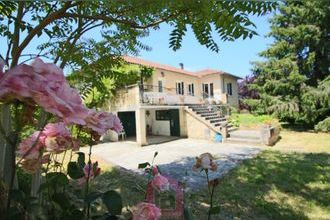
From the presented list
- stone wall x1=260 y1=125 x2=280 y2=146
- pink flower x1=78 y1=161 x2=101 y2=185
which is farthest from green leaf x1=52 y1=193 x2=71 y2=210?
stone wall x1=260 y1=125 x2=280 y2=146

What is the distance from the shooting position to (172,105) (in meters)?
18.8

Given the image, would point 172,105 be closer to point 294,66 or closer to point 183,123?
point 183,123

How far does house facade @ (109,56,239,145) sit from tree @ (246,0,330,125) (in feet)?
12.1

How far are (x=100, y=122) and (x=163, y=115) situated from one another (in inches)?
759

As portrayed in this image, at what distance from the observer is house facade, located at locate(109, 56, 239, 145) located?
16000mm

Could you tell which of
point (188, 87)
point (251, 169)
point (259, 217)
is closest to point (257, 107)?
point (188, 87)

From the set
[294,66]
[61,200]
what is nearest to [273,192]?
[61,200]

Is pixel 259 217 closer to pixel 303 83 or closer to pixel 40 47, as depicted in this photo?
pixel 40 47

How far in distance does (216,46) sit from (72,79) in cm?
170

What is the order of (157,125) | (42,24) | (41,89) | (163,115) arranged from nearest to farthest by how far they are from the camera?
(41,89) < (42,24) < (163,115) < (157,125)

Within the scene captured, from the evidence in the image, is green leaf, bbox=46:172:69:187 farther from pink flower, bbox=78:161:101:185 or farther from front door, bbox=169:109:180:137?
front door, bbox=169:109:180:137

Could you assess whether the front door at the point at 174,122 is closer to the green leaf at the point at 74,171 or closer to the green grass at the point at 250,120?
the green grass at the point at 250,120

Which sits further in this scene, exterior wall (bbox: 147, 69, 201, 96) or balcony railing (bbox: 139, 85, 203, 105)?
exterior wall (bbox: 147, 69, 201, 96)

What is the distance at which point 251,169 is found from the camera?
893 cm
